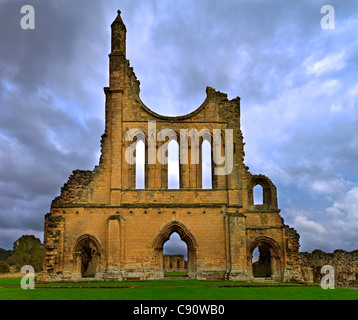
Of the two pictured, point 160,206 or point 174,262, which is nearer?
point 160,206

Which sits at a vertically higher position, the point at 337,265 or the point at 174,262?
the point at 174,262

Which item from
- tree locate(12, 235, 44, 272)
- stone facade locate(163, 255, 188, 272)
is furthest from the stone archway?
tree locate(12, 235, 44, 272)

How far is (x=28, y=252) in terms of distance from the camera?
46.3 meters

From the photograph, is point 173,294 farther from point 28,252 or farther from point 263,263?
point 28,252

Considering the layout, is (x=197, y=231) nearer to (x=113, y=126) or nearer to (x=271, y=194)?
(x=271, y=194)

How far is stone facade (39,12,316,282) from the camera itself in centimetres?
2233

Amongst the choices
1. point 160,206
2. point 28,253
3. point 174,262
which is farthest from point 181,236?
point 28,253

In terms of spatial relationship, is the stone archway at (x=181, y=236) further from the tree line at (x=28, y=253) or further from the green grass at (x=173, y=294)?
the tree line at (x=28, y=253)

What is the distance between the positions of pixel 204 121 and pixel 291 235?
8107mm

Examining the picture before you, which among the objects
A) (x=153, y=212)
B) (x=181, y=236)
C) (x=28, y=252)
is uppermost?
(x=28, y=252)

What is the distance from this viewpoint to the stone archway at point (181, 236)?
74.1ft

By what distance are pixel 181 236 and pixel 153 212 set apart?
205 centimetres

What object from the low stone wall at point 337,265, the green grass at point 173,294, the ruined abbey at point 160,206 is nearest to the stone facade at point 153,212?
the ruined abbey at point 160,206
